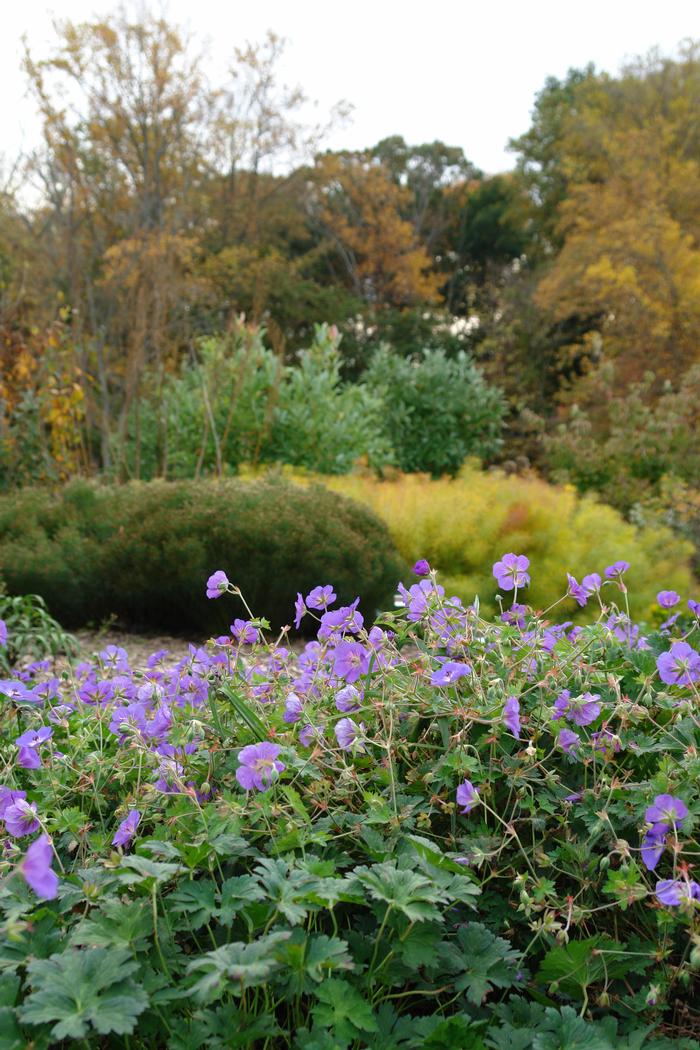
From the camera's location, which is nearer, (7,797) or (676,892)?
(676,892)

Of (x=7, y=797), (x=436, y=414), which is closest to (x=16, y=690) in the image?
(x=7, y=797)

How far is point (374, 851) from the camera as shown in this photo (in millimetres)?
1112

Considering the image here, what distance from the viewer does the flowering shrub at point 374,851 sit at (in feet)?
3.21

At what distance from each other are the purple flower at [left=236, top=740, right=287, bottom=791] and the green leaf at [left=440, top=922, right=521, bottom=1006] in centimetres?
29

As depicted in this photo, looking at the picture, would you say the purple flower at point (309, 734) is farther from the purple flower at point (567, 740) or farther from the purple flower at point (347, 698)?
the purple flower at point (567, 740)

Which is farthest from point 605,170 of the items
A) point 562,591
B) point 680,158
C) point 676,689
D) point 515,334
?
point 676,689

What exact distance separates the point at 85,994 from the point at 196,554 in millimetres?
4058

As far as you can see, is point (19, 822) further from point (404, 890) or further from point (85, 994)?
point (404, 890)

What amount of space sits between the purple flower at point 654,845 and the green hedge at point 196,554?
3710mm

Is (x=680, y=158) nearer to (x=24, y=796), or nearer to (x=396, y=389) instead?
(x=396, y=389)

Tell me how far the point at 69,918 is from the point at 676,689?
987 millimetres

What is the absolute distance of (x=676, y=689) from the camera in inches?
60.2

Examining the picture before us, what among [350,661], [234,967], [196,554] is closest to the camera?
[234,967]

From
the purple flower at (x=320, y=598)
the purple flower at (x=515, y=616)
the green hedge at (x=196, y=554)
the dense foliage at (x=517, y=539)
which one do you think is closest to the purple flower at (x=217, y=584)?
the purple flower at (x=320, y=598)
